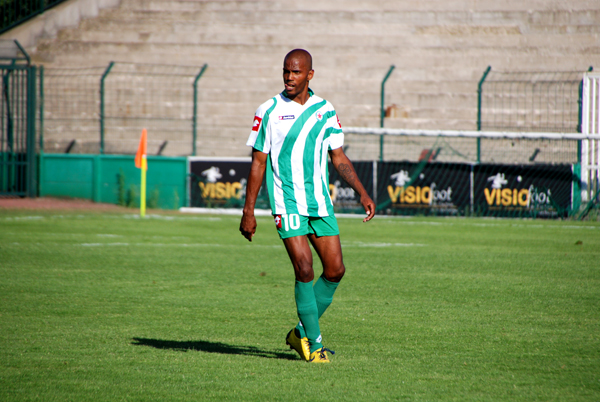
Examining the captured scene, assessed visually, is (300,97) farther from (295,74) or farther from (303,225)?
(303,225)

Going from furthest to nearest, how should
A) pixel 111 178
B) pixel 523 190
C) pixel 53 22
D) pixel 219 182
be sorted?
pixel 53 22 → pixel 111 178 → pixel 219 182 → pixel 523 190

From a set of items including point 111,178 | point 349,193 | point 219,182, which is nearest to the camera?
point 349,193

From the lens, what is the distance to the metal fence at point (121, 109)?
65.8ft

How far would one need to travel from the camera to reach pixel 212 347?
14.6 ft

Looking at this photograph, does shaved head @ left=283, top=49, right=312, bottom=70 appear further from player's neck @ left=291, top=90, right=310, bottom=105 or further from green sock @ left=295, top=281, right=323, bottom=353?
green sock @ left=295, top=281, right=323, bottom=353

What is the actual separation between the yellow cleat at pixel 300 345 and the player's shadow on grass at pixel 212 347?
104mm

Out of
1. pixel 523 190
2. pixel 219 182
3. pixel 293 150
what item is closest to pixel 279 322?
pixel 293 150

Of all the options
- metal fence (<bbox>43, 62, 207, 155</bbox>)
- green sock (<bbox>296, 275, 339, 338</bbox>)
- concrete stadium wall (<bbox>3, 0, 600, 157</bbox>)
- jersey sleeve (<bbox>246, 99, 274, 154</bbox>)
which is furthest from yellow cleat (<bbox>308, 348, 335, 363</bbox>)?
metal fence (<bbox>43, 62, 207, 155</bbox>)

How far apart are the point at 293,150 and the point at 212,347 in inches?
55.5

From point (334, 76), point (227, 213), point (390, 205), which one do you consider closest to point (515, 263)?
point (390, 205)

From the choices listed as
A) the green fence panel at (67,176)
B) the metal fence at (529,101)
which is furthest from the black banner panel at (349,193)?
the green fence panel at (67,176)

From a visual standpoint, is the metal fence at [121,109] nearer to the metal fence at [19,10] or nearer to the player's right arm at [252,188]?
the metal fence at [19,10]

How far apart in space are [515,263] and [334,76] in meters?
12.8

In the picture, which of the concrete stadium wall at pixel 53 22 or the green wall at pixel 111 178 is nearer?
the green wall at pixel 111 178
